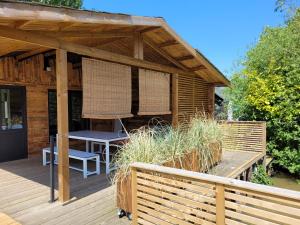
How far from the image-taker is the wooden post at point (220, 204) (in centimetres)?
239

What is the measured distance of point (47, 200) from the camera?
13.5 ft

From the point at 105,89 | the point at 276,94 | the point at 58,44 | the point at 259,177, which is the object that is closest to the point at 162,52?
the point at 105,89

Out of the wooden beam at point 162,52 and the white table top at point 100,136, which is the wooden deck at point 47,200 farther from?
the wooden beam at point 162,52

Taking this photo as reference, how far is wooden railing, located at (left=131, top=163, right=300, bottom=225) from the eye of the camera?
210 centimetres

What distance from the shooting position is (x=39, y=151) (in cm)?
736

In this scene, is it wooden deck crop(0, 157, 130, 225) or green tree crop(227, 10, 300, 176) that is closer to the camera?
wooden deck crop(0, 157, 130, 225)

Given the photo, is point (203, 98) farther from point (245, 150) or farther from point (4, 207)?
point (4, 207)

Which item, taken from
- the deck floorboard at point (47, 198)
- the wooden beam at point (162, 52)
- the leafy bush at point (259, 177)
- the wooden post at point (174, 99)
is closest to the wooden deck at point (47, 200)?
the deck floorboard at point (47, 198)

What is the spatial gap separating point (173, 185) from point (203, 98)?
7.47 m

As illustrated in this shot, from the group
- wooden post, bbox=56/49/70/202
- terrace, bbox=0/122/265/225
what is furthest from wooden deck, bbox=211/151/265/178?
wooden post, bbox=56/49/70/202

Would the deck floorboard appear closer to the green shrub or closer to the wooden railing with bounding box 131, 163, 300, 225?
the green shrub

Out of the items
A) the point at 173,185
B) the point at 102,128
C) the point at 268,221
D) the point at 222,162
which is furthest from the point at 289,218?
the point at 102,128

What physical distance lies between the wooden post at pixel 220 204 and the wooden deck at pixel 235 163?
120 inches

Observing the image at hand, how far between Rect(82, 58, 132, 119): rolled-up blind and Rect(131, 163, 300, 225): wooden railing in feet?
8.02
